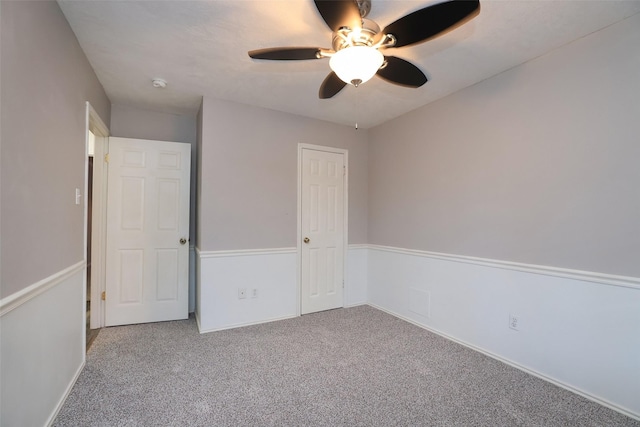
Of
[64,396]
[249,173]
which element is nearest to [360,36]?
[249,173]

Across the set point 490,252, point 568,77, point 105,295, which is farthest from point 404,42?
point 105,295

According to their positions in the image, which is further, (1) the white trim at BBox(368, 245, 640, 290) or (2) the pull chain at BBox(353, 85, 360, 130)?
(2) the pull chain at BBox(353, 85, 360, 130)

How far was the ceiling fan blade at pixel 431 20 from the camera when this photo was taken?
1.22 meters

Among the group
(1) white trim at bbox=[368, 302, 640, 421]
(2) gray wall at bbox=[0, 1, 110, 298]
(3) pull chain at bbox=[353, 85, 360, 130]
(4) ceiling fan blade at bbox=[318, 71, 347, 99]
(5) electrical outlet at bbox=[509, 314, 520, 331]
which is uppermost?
(3) pull chain at bbox=[353, 85, 360, 130]

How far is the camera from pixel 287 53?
1.62 metres

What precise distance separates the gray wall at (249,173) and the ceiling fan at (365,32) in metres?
1.62

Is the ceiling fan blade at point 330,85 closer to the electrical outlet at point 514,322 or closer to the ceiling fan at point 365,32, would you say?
the ceiling fan at point 365,32

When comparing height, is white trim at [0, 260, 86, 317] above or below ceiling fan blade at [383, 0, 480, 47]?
below

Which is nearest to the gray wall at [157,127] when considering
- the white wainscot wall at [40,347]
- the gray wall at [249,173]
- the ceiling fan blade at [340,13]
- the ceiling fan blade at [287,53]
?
the gray wall at [249,173]

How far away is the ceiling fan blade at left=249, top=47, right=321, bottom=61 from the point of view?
62.3 inches

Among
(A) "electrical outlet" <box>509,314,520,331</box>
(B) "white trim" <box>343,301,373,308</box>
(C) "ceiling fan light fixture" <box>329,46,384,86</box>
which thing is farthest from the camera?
(B) "white trim" <box>343,301,373,308</box>

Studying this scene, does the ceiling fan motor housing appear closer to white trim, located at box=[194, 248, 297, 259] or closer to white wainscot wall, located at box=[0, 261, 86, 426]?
white wainscot wall, located at box=[0, 261, 86, 426]

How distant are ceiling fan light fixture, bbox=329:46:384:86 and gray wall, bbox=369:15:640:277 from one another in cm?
157

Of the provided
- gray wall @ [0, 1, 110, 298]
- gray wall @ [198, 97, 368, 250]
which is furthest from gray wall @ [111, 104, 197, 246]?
gray wall @ [0, 1, 110, 298]
